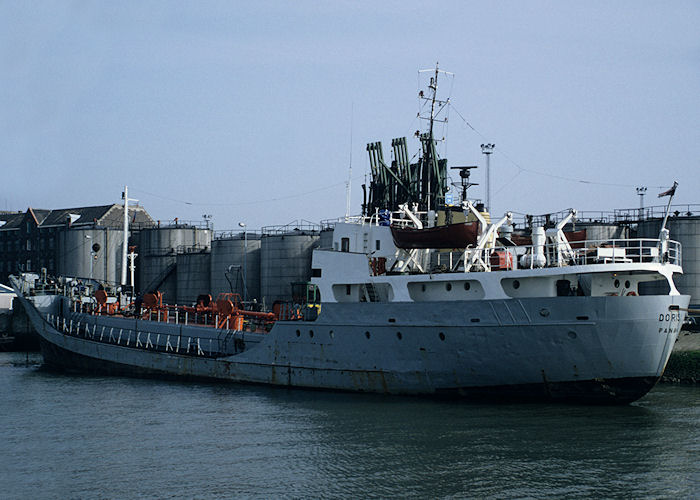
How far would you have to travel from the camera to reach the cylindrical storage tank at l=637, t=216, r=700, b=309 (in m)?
38.8

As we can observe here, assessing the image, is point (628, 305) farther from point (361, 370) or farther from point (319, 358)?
point (319, 358)

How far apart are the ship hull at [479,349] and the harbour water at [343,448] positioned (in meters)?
0.68

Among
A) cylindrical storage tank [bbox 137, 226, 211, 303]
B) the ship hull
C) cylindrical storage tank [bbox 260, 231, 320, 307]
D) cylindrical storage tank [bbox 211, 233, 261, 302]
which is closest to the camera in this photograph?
the ship hull

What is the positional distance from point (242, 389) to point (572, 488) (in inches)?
642

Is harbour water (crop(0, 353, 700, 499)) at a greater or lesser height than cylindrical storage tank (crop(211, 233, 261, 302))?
lesser

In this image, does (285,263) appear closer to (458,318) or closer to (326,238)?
(326,238)

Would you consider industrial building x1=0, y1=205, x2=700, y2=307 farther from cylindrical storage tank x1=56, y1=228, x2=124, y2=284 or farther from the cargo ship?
the cargo ship

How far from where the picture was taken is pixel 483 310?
78.7 feet

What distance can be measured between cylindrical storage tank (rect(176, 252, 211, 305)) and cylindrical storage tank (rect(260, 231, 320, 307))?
6.83 metres

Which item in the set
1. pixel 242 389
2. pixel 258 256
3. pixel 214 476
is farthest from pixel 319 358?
pixel 258 256

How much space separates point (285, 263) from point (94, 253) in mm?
19839

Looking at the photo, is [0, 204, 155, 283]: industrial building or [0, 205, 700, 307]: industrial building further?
[0, 204, 155, 283]: industrial building

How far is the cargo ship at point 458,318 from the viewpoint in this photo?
22.8 metres

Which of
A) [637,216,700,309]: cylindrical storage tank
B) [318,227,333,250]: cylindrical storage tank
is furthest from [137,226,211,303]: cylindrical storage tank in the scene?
[637,216,700,309]: cylindrical storage tank
